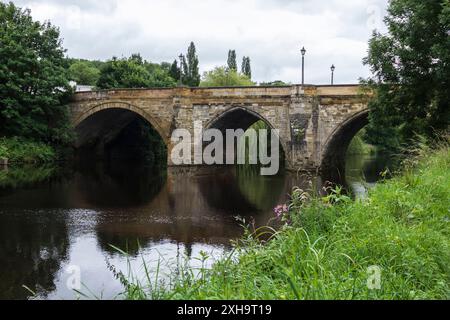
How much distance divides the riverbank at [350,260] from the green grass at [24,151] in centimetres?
2421

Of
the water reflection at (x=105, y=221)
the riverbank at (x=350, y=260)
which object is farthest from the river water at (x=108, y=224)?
the riverbank at (x=350, y=260)

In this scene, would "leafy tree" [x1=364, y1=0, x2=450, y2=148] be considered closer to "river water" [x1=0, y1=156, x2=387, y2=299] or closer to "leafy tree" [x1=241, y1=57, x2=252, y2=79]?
"river water" [x1=0, y1=156, x2=387, y2=299]

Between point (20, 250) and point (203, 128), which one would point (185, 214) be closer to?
point (20, 250)

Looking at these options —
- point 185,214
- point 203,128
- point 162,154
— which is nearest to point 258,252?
point 185,214

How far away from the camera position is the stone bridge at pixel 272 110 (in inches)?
981

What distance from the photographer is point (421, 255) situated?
4645 millimetres

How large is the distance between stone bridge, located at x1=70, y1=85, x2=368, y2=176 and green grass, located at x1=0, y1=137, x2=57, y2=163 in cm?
310

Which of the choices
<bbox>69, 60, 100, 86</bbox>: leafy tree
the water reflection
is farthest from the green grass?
<bbox>69, 60, 100, 86</bbox>: leafy tree

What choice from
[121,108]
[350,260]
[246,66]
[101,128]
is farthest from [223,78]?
[350,260]

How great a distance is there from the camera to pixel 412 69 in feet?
52.4

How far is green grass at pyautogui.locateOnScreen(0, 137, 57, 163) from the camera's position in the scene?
88.3 ft

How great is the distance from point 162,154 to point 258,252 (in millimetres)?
34909

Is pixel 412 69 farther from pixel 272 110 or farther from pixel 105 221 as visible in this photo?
pixel 105 221

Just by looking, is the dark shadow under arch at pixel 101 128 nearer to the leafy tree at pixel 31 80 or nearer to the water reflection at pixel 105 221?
the leafy tree at pixel 31 80
